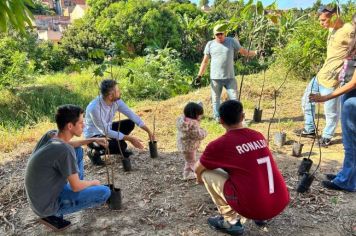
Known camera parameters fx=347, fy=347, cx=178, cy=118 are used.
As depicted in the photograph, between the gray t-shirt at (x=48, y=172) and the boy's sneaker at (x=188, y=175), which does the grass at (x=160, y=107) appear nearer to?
the gray t-shirt at (x=48, y=172)

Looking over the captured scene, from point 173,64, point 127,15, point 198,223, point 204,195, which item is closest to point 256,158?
point 198,223

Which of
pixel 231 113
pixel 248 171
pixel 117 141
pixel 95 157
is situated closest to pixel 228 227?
pixel 248 171

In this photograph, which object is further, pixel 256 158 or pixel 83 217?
pixel 83 217

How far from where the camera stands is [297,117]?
6105 mm

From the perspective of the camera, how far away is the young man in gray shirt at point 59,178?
2400mm

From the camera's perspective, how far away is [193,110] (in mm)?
3205

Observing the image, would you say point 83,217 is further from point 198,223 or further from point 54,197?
point 198,223

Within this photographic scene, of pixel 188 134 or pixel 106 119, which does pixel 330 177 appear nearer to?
pixel 188 134

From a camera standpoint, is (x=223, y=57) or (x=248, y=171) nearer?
(x=248, y=171)

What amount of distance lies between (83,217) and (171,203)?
78cm

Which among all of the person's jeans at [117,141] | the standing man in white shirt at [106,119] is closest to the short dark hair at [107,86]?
the standing man in white shirt at [106,119]

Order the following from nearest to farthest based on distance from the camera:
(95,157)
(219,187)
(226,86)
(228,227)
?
(219,187) < (228,227) < (95,157) < (226,86)

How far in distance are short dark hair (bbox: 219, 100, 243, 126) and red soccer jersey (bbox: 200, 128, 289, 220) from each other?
7 centimetres

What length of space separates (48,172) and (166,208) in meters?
1.11
